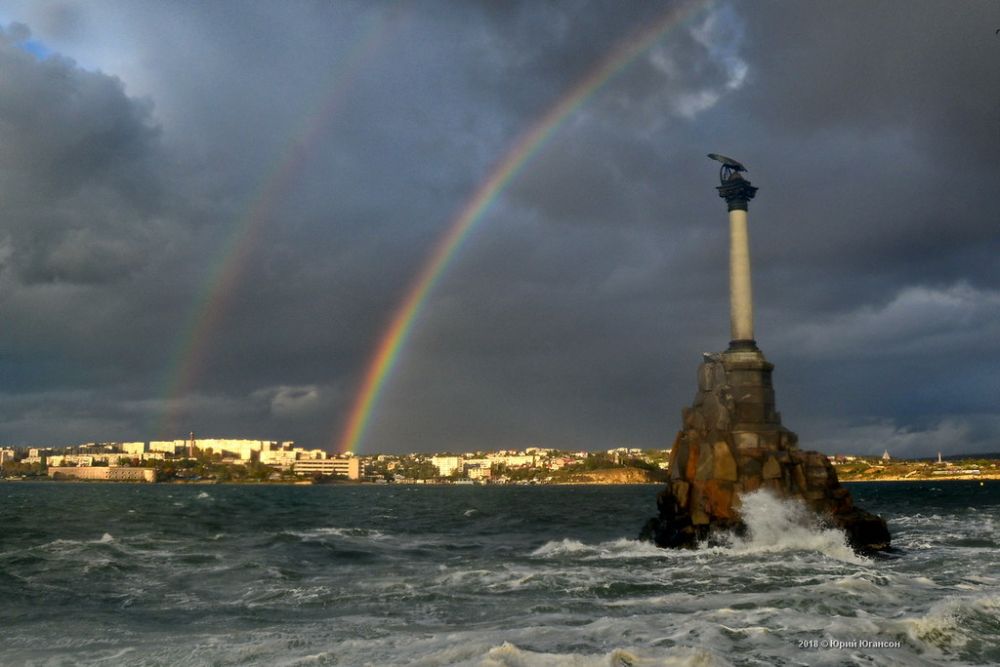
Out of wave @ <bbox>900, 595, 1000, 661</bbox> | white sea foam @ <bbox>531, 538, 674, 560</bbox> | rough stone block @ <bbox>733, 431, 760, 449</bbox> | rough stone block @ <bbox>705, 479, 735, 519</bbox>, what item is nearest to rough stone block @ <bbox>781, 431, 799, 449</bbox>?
rough stone block @ <bbox>733, 431, 760, 449</bbox>

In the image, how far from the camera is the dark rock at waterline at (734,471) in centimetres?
4178

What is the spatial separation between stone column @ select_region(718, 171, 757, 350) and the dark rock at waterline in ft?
11.5

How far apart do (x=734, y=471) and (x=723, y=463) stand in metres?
0.65

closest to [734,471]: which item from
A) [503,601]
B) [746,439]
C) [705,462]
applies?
[705,462]

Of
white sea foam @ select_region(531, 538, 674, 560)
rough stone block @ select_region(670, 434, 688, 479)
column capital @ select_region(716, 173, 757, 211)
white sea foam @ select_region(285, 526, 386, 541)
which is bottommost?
white sea foam @ select_region(285, 526, 386, 541)

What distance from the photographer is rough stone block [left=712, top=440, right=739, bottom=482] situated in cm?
4281

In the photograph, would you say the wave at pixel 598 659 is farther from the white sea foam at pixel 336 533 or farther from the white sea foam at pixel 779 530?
the white sea foam at pixel 336 533

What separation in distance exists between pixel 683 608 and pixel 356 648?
28.8ft

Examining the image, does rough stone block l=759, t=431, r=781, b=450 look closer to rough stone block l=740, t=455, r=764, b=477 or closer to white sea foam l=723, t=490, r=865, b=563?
rough stone block l=740, t=455, r=764, b=477

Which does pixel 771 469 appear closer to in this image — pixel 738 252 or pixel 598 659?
pixel 738 252

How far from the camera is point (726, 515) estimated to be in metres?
41.8

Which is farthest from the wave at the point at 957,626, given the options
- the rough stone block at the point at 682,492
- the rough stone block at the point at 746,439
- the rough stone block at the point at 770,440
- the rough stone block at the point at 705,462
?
the rough stone block at the point at 770,440

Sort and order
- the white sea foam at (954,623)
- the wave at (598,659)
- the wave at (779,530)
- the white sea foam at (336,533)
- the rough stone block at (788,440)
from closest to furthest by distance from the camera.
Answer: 1. the wave at (598,659)
2. the white sea foam at (954,623)
3. the wave at (779,530)
4. the rough stone block at (788,440)
5. the white sea foam at (336,533)

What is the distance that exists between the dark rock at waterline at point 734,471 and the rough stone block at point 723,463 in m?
0.05
